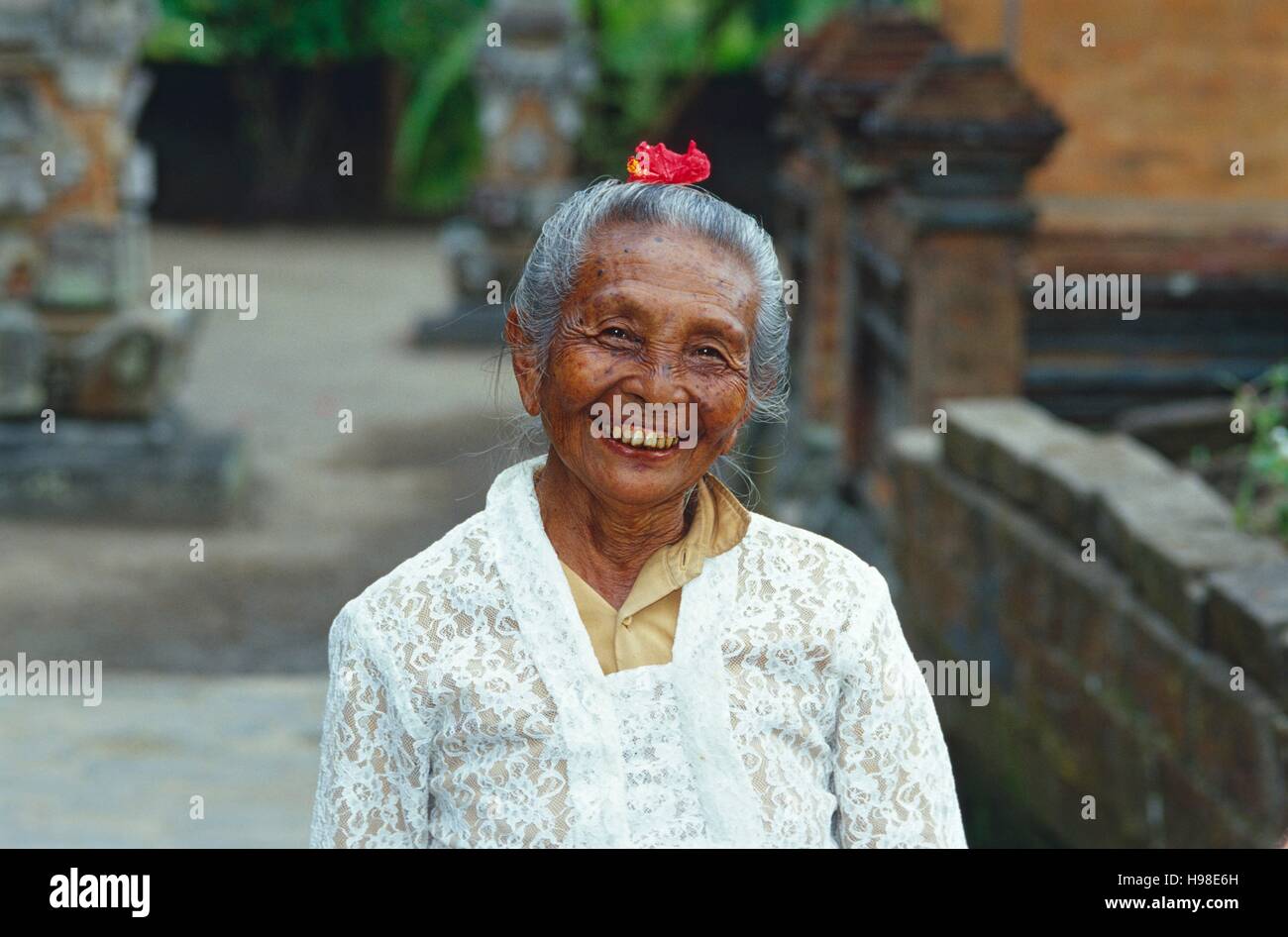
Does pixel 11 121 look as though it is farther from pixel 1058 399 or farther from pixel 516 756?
pixel 516 756

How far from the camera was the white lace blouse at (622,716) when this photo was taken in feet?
6.69

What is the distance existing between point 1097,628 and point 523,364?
319 centimetres

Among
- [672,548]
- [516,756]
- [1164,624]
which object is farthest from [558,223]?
[1164,624]

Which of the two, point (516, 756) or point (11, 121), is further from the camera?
point (11, 121)

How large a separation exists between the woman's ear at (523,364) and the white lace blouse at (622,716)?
0.16m

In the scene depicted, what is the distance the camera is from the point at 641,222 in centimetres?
210

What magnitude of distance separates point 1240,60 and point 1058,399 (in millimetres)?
1568

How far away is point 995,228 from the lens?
6516 mm

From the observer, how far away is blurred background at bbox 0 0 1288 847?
4977mm

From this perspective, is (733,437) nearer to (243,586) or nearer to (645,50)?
(243,586)

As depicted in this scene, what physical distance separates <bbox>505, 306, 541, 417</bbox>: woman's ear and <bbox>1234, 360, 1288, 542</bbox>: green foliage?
→ 309 cm

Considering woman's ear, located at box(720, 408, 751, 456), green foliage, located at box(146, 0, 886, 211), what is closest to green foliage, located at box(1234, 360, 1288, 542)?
woman's ear, located at box(720, 408, 751, 456)

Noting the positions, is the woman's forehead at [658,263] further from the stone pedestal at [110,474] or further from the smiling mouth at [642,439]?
the stone pedestal at [110,474]

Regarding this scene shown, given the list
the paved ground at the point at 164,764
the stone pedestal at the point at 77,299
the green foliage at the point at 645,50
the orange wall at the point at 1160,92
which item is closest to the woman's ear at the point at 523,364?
the paved ground at the point at 164,764
